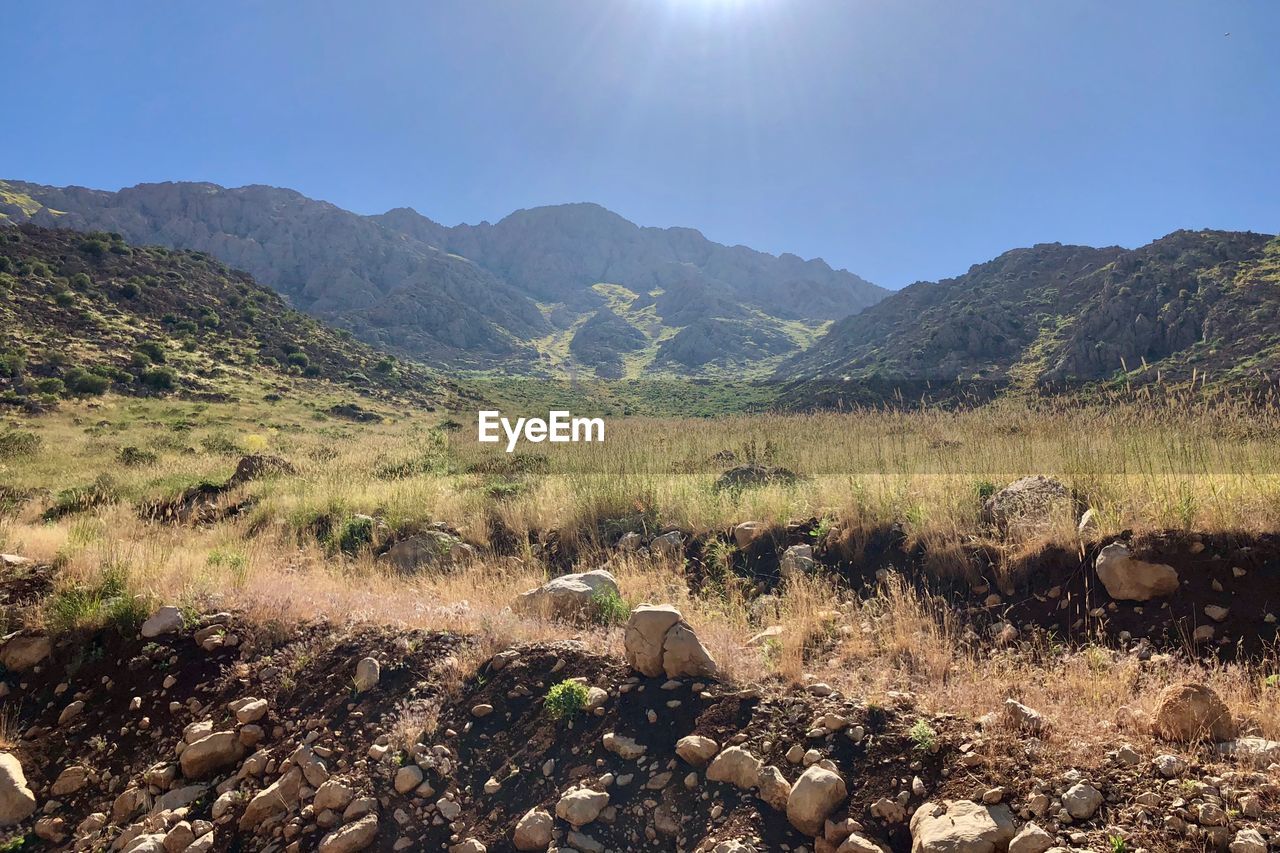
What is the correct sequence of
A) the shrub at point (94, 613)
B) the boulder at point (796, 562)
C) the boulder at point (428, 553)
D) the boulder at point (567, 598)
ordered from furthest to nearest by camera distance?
1. the boulder at point (428, 553)
2. the boulder at point (796, 562)
3. the boulder at point (567, 598)
4. the shrub at point (94, 613)

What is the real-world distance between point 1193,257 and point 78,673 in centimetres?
6777

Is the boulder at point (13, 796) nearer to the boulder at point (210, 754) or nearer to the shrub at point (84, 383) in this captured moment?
the boulder at point (210, 754)

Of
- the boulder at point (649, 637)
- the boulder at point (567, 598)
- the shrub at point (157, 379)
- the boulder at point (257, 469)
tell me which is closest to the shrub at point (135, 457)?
the boulder at point (257, 469)

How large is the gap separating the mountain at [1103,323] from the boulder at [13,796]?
36049 millimetres

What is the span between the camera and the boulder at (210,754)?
3742 millimetres

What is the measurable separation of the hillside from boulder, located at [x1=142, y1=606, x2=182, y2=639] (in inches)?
1140

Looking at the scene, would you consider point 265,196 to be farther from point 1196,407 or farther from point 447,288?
point 1196,407

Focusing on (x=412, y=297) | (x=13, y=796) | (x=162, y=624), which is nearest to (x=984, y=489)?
(x=162, y=624)

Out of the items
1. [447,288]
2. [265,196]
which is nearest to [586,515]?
[447,288]

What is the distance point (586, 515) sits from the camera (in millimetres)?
8531

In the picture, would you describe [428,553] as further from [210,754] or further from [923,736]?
[923,736]

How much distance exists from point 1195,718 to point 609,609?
12.2 feet

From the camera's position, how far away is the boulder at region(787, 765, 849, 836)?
2.81 m

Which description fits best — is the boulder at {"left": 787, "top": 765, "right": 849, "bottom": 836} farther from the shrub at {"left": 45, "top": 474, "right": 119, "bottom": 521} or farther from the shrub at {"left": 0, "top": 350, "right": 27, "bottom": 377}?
the shrub at {"left": 0, "top": 350, "right": 27, "bottom": 377}
